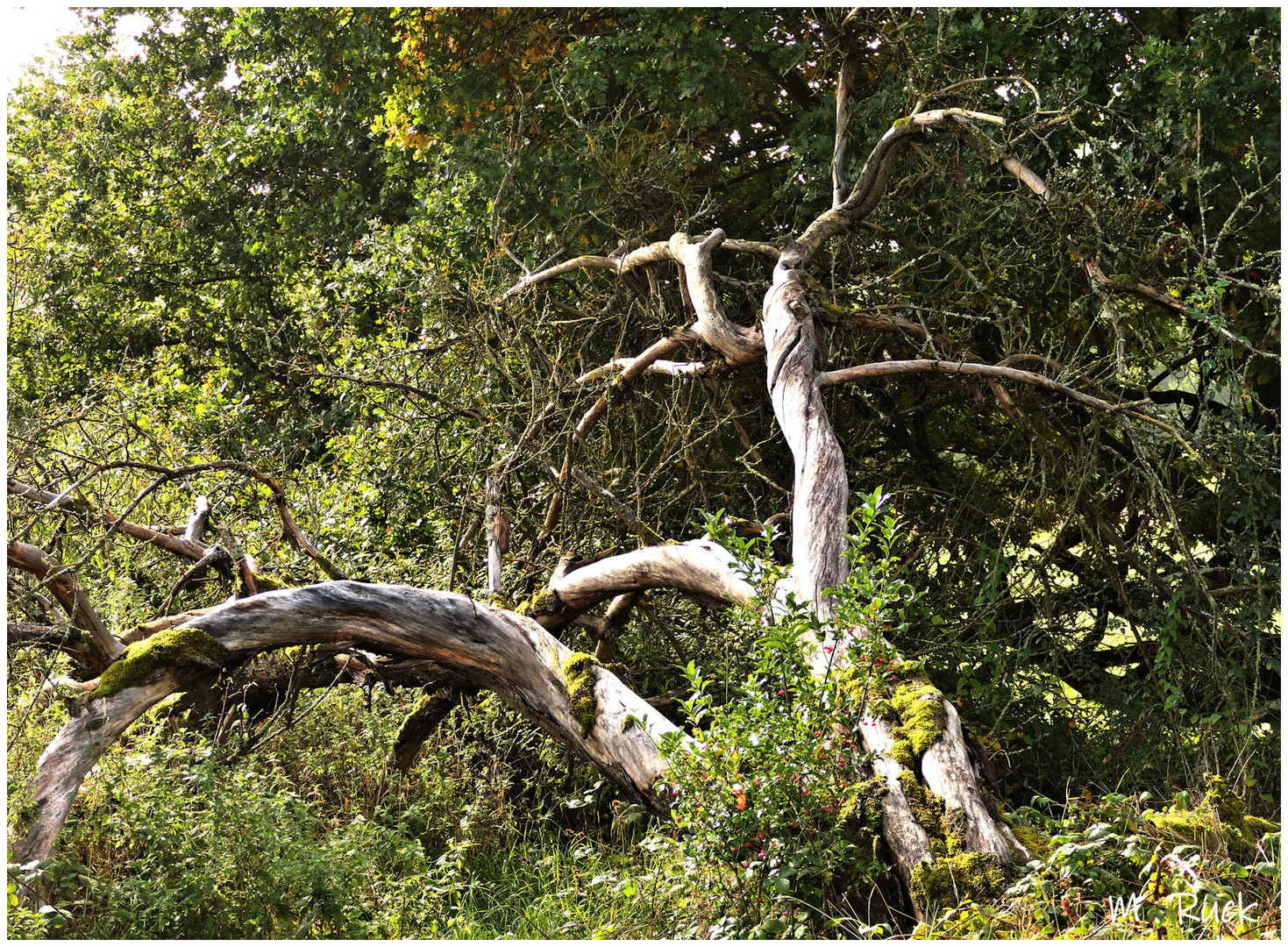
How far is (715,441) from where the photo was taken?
6684mm

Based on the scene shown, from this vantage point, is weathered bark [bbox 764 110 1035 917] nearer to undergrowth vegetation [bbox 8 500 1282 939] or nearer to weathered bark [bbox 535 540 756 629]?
undergrowth vegetation [bbox 8 500 1282 939]

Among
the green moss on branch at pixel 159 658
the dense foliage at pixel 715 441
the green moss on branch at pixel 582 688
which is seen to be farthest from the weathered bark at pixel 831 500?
the green moss on branch at pixel 159 658

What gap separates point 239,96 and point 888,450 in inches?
347

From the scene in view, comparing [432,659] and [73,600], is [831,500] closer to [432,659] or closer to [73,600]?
[432,659]

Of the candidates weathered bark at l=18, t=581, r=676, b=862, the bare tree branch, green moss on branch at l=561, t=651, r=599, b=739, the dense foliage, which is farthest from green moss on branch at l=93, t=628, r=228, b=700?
the bare tree branch

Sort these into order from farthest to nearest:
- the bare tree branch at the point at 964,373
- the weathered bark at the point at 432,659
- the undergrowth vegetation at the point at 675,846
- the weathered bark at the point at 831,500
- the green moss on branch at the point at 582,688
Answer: the bare tree branch at the point at 964,373 < the green moss on branch at the point at 582,688 < the weathered bark at the point at 432,659 < the weathered bark at the point at 831,500 < the undergrowth vegetation at the point at 675,846

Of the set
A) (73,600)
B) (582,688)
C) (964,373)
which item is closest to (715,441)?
(964,373)

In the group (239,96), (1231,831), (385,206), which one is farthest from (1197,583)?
(239,96)

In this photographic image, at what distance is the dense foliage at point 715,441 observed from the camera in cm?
414

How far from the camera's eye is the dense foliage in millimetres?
4145

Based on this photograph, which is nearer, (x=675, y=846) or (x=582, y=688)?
(x=675, y=846)

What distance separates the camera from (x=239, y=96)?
39.0ft

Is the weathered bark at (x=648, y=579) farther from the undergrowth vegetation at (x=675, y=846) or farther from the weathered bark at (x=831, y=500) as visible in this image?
the undergrowth vegetation at (x=675, y=846)

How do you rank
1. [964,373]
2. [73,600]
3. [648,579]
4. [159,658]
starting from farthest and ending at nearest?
[648,579] → [964,373] → [73,600] → [159,658]
